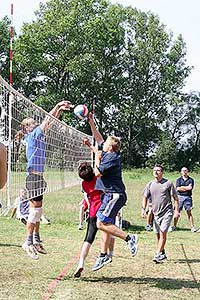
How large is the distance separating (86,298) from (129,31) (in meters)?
50.1

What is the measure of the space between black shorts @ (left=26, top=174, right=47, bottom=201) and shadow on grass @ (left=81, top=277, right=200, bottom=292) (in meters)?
1.43

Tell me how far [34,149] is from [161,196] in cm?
241

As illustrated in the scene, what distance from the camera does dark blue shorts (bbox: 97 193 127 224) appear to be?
770 centimetres

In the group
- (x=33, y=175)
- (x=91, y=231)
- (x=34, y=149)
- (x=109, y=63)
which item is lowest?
(x=91, y=231)

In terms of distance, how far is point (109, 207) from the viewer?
770 centimetres

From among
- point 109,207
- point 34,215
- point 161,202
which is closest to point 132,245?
point 109,207

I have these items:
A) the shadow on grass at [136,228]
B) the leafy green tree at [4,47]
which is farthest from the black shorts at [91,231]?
the leafy green tree at [4,47]

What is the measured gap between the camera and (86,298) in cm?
680

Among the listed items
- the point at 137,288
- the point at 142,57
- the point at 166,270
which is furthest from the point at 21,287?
the point at 142,57

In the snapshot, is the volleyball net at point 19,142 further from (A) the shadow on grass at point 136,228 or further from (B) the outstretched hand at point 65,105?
(A) the shadow on grass at point 136,228

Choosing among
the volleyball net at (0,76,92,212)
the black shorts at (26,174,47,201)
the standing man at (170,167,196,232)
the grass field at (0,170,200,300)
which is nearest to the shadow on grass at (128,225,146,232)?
the grass field at (0,170,200,300)

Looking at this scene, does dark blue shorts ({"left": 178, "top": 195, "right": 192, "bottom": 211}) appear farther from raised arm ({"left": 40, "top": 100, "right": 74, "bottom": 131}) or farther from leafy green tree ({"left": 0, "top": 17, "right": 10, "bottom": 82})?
leafy green tree ({"left": 0, "top": 17, "right": 10, "bottom": 82})

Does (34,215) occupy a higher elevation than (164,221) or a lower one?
higher

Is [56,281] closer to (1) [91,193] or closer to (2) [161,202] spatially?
(1) [91,193]
